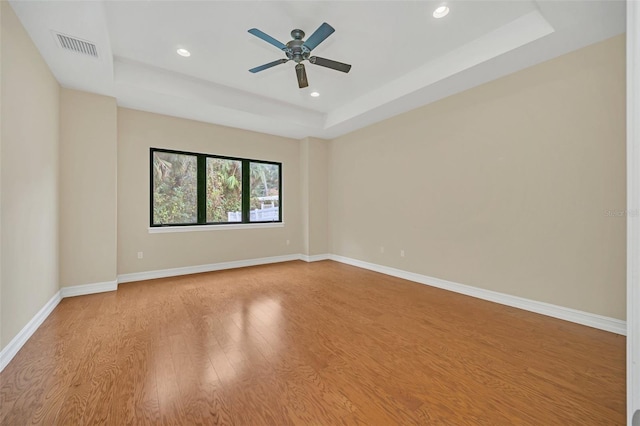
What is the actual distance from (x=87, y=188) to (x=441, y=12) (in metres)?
4.81

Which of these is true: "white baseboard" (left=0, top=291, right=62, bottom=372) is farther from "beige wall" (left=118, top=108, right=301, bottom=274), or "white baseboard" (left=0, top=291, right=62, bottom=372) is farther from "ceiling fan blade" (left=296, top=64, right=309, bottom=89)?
"ceiling fan blade" (left=296, top=64, right=309, bottom=89)

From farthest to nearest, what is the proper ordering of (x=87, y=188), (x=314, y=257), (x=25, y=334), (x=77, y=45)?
1. (x=314, y=257)
2. (x=87, y=188)
3. (x=77, y=45)
4. (x=25, y=334)

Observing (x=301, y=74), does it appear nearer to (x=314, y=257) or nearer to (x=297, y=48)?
(x=297, y=48)

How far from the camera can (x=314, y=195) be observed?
6.05 meters

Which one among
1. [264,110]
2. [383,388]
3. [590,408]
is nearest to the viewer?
[590,408]

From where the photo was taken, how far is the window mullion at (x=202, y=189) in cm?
496

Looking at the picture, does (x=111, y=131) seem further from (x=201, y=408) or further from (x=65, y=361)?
(x=201, y=408)

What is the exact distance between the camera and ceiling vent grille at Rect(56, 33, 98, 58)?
2580 millimetres

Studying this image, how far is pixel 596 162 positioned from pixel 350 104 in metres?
3.38

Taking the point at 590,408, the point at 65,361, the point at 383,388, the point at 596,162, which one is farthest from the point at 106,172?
the point at 596,162

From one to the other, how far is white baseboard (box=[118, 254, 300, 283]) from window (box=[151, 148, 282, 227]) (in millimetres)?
809

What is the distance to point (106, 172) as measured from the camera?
12.4 ft

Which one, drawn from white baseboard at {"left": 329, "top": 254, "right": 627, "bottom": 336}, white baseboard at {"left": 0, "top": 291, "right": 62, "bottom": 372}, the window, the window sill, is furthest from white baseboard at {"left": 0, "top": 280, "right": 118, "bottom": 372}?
white baseboard at {"left": 329, "top": 254, "right": 627, "bottom": 336}

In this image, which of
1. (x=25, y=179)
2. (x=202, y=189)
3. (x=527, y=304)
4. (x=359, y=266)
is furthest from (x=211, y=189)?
(x=527, y=304)
